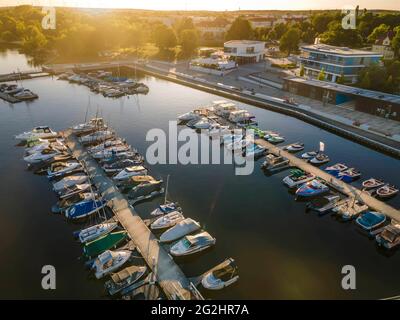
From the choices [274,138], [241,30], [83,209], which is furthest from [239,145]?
[241,30]

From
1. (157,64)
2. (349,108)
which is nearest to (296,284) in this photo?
(349,108)

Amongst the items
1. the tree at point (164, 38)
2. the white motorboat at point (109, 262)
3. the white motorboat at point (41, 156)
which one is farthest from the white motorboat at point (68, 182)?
the tree at point (164, 38)

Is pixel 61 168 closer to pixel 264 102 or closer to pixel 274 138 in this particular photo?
pixel 274 138

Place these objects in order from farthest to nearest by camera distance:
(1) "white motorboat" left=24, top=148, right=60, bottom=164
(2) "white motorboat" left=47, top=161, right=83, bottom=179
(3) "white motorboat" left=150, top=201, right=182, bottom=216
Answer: (1) "white motorboat" left=24, top=148, right=60, bottom=164
(2) "white motorboat" left=47, top=161, right=83, bottom=179
(3) "white motorboat" left=150, top=201, right=182, bottom=216

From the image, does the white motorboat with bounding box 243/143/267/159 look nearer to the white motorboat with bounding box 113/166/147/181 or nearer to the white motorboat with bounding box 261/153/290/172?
the white motorboat with bounding box 261/153/290/172

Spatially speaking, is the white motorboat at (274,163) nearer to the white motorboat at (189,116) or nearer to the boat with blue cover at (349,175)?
the boat with blue cover at (349,175)

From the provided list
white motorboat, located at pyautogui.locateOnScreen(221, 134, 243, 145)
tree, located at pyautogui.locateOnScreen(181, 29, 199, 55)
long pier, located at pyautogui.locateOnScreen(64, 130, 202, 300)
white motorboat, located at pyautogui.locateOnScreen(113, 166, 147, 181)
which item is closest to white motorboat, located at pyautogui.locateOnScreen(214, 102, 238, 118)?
white motorboat, located at pyautogui.locateOnScreen(221, 134, 243, 145)
